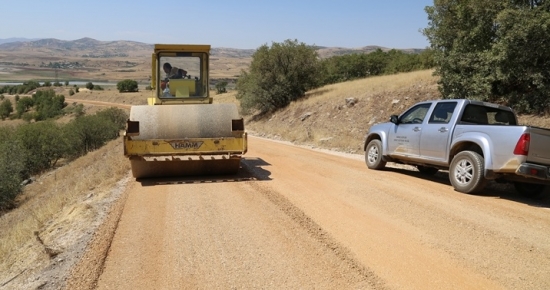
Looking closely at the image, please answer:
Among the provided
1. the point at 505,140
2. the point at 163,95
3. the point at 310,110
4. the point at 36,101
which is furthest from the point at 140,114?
the point at 36,101

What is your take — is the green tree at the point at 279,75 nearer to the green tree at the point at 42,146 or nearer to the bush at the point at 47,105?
the green tree at the point at 42,146

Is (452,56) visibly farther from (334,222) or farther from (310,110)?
(334,222)

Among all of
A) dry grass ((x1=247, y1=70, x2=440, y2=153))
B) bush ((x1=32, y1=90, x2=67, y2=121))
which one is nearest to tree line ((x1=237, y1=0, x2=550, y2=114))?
dry grass ((x1=247, y1=70, x2=440, y2=153))

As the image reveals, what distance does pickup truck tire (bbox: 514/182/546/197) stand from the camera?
9134 mm

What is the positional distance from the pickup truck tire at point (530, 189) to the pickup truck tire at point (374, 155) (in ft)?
11.1

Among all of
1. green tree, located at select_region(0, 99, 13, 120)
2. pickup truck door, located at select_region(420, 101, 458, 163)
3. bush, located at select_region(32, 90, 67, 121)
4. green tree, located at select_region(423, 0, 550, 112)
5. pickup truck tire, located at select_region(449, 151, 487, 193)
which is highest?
green tree, located at select_region(423, 0, 550, 112)

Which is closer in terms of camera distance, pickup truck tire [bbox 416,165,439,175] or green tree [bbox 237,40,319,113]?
pickup truck tire [bbox 416,165,439,175]

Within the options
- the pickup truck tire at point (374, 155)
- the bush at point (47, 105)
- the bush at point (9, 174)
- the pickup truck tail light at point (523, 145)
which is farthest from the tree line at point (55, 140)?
the bush at point (47, 105)

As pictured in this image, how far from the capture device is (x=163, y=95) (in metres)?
12.1

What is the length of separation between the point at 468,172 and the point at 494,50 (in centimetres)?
1278

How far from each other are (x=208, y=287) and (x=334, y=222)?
106 inches

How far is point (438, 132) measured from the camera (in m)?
10.0

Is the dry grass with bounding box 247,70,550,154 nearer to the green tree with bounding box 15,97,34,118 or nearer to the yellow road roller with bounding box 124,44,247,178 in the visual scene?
the yellow road roller with bounding box 124,44,247,178

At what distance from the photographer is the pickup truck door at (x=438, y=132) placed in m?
9.82
